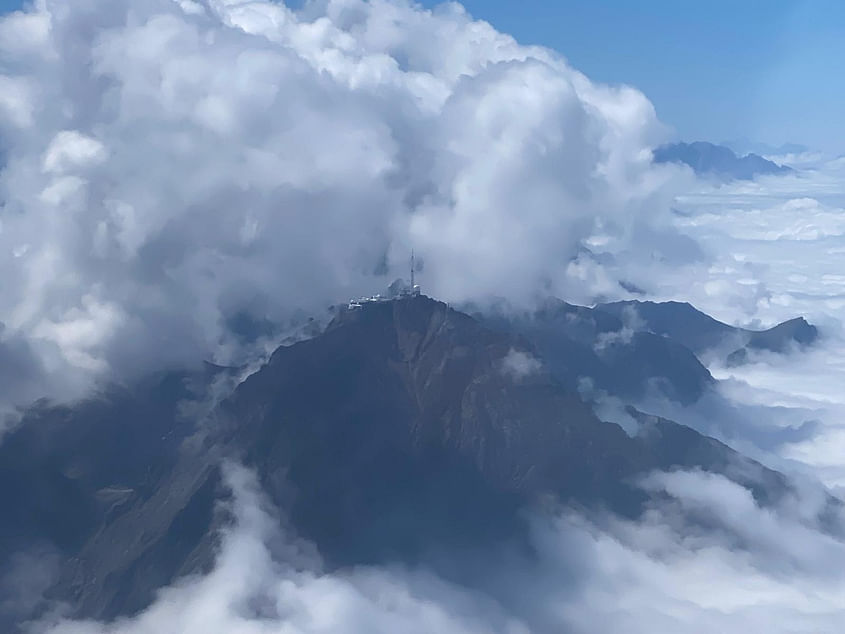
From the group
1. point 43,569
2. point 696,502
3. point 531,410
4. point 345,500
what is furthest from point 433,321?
point 43,569

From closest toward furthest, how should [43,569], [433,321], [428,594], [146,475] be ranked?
[428,594], [43,569], [146,475], [433,321]

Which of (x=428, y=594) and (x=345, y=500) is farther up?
(x=345, y=500)

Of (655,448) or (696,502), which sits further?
(655,448)

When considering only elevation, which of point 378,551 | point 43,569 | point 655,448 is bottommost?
point 43,569

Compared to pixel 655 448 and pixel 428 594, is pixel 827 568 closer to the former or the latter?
pixel 655 448

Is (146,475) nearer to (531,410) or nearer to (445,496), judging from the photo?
(445,496)

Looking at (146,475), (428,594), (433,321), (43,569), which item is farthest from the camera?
(433,321)
